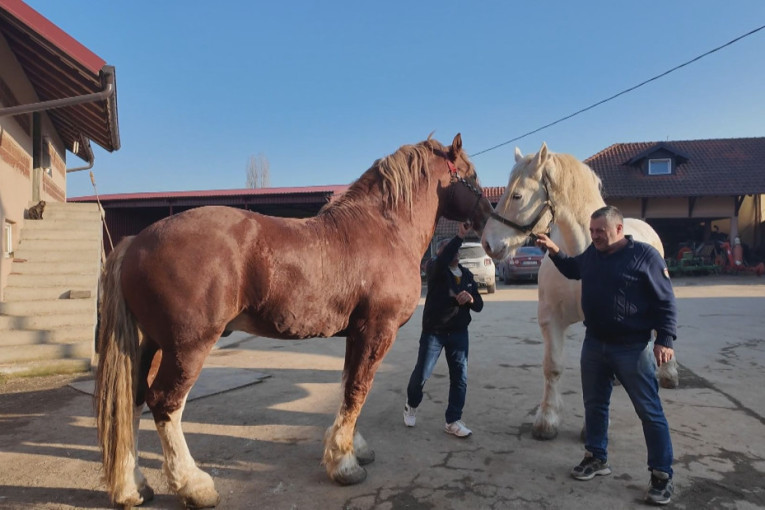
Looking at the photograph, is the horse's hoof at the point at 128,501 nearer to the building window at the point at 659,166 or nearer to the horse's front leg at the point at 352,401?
the horse's front leg at the point at 352,401

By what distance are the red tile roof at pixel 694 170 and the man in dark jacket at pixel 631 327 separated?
752 inches

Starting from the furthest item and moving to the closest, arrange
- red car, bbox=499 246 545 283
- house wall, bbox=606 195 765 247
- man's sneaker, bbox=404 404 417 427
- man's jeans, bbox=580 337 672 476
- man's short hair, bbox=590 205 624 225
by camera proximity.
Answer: house wall, bbox=606 195 765 247
red car, bbox=499 246 545 283
man's sneaker, bbox=404 404 417 427
man's short hair, bbox=590 205 624 225
man's jeans, bbox=580 337 672 476

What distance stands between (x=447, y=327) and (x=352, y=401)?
1097 millimetres

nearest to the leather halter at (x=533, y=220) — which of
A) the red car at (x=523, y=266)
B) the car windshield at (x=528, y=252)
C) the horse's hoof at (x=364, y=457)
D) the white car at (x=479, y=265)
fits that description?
the horse's hoof at (x=364, y=457)

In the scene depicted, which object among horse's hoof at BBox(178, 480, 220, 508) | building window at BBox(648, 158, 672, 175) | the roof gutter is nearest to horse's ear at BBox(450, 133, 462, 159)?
horse's hoof at BBox(178, 480, 220, 508)

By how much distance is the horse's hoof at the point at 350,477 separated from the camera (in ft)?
8.48

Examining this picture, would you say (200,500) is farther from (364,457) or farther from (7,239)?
(7,239)

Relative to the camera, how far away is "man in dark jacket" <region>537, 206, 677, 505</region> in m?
2.45

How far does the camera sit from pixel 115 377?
230 cm

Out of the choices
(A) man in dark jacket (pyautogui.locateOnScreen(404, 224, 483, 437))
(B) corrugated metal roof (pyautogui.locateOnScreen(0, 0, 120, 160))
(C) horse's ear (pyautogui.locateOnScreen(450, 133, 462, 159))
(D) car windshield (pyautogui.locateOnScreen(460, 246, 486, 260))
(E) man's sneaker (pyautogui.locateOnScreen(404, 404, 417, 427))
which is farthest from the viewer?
(D) car windshield (pyautogui.locateOnScreen(460, 246, 486, 260))

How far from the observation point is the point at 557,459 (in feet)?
9.57

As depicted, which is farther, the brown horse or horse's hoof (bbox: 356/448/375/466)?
horse's hoof (bbox: 356/448/375/466)

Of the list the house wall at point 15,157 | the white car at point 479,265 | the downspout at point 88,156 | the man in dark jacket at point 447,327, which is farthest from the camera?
the white car at point 479,265

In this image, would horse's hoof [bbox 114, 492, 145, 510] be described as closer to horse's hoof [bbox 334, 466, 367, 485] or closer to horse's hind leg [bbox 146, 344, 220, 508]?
horse's hind leg [bbox 146, 344, 220, 508]
